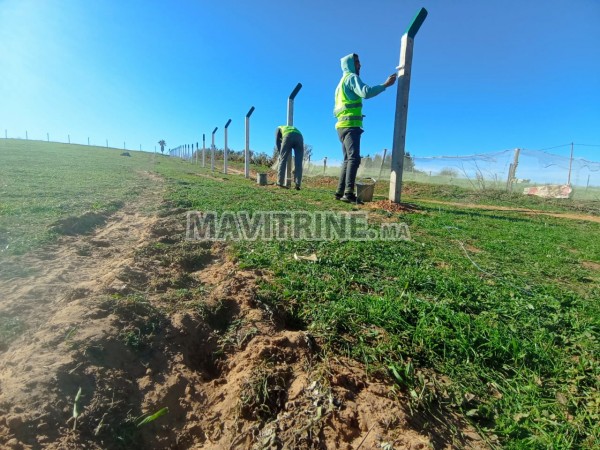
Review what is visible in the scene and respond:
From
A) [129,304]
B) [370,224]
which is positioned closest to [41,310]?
[129,304]

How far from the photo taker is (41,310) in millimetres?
1892

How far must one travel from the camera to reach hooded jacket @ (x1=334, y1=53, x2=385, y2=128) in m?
5.42

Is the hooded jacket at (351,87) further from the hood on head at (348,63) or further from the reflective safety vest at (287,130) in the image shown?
the reflective safety vest at (287,130)

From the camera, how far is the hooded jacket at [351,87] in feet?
17.8

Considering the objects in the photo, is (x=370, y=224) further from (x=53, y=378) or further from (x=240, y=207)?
(x=53, y=378)

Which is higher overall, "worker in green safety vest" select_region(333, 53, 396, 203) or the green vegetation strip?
"worker in green safety vest" select_region(333, 53, 396, 203)

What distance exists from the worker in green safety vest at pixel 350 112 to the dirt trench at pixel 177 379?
156 inches

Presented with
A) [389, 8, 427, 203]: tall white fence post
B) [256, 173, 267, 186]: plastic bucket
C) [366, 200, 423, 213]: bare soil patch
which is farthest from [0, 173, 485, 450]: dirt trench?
[256, 173, 267, 186]: plastic bucket

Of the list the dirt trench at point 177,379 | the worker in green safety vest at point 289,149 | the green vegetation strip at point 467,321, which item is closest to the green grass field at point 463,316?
the green vegetation strip at point 467,321

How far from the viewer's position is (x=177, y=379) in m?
1.54

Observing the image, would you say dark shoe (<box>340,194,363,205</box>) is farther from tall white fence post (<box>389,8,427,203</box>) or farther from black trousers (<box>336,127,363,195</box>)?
tall white fence post (<box>389,8,427,203</box>)

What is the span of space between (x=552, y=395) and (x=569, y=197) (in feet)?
45.1

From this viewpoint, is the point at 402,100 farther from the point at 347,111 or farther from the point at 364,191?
the point at 364,191

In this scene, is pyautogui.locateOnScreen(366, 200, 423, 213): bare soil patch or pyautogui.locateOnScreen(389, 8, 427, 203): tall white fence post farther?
pyautogui.locateOnScreen(389, 8, 427, 203): tall white fence post
